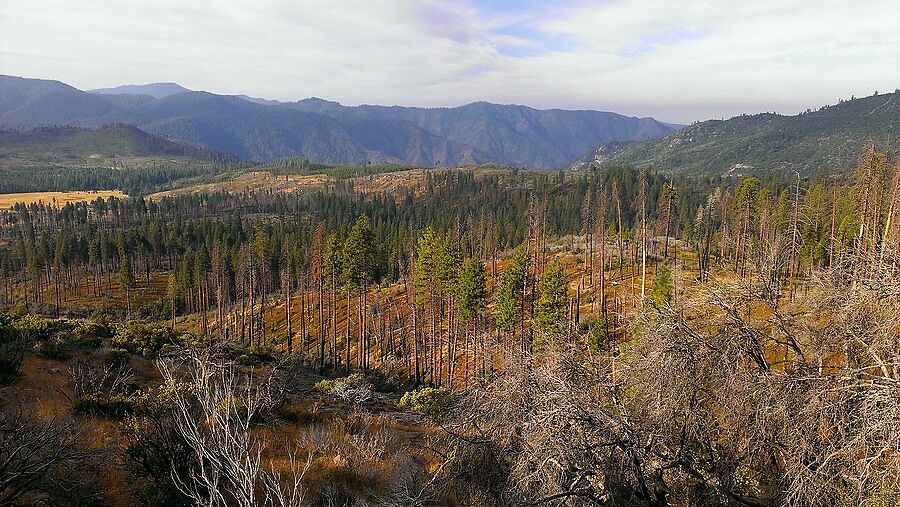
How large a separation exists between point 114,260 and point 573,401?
129 meters

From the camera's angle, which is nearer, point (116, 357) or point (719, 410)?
point (719, 410)

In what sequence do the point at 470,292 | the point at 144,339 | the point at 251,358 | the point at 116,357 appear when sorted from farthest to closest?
1. the point at 470,292
2. the point at 251,358
3. the point at 144,339
4. the point at 116,357

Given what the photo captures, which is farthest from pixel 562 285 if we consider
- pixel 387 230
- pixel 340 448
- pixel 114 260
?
pixel 114 260

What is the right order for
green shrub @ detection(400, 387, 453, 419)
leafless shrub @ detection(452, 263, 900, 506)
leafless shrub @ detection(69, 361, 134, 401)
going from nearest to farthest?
1. leafless shrub @ detection(452, 263, 900, 506)
2. leafless shrub @ detection(69, 361, 134, 401)
3. green shrub @ detection(400, 387, 453, 419)

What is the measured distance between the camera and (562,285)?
38.5 metres

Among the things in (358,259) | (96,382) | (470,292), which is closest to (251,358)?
(96,382)

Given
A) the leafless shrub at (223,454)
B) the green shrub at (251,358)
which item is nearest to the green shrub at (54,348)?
the green shrub at (251,358)

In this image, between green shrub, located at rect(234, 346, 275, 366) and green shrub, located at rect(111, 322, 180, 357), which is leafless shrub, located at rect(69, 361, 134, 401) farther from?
green shrub, located at rect(234, 346, 275, 366)

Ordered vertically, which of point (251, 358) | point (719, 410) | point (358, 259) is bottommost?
point (251, 358)

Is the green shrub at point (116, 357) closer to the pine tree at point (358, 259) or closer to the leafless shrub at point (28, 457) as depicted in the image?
the leafless shrub at point (28, 457)

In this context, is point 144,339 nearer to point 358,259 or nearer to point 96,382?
point 96,382

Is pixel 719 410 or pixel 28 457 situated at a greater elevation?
pixel 28 457

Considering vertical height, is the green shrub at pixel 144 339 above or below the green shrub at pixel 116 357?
below

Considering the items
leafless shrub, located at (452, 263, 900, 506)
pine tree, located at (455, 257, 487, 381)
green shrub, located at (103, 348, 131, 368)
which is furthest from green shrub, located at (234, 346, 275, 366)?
leafless shrub, located at (452, 263, 900, 506)
